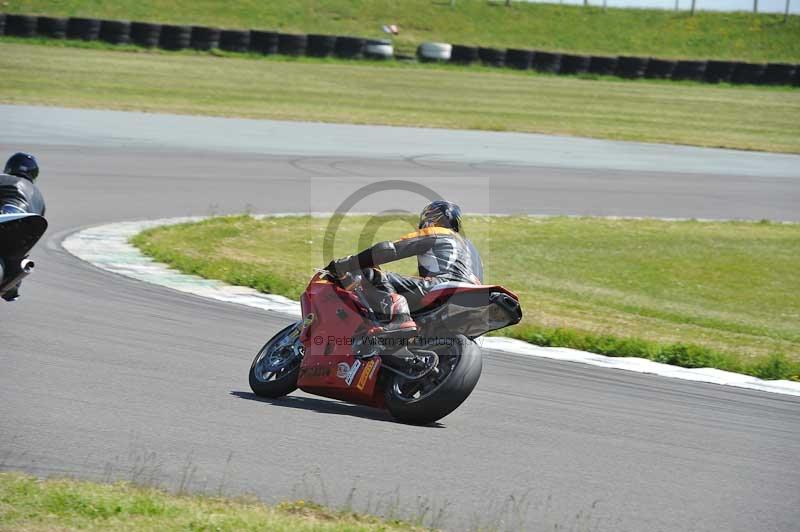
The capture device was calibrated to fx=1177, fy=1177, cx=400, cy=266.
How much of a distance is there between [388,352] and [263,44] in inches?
1500

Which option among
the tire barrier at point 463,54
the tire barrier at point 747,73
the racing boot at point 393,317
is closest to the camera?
the racing boot at point 393,317

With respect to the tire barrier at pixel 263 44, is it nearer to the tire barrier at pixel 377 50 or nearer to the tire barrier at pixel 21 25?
the tire barrier at pixel 377 50

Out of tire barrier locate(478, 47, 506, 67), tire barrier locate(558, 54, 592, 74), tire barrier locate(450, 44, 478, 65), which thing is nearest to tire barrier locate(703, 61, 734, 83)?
tire barrier locate(558, 54, 592, 74)

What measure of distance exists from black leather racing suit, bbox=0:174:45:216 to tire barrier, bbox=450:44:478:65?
39868mm

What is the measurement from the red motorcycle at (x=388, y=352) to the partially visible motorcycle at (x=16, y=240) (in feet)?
6.08

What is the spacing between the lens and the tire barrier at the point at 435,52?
48.5m

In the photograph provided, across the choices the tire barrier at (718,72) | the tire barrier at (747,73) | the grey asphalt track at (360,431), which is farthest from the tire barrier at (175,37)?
the grey asphalt track at (360,431)

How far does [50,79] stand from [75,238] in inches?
784

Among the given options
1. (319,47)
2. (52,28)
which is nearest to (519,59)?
(319,47)

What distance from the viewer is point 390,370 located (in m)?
7.48

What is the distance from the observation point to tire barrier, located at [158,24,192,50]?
42.6 metres

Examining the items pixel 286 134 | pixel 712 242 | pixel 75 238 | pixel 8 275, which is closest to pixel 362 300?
pixel 8 275

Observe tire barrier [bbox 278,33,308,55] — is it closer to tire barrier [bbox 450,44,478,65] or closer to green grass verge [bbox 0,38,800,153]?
green grass verge [bbox 0,38,800,153]

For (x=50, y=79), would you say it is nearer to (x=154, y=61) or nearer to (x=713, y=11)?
(x=154, y=61)
